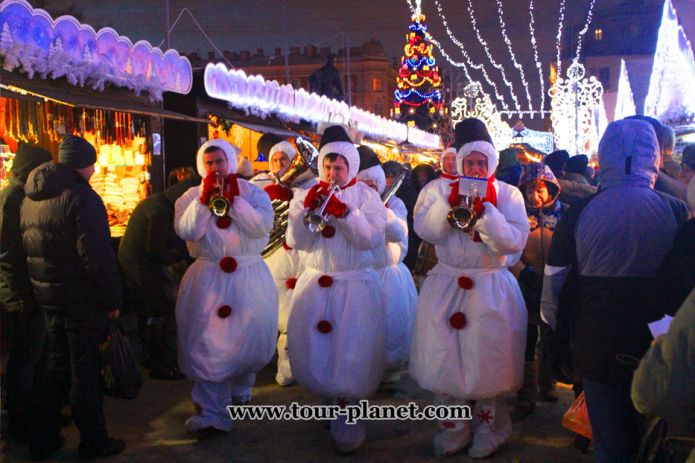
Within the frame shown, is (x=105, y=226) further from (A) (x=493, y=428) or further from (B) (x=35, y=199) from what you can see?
(A) (x=493, y=428)

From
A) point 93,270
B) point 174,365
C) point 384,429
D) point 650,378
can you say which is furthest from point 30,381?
point 650,378

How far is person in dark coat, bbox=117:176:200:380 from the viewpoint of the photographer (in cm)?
680

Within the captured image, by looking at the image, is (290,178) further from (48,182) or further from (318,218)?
(48,182)

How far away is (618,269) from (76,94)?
254 inches

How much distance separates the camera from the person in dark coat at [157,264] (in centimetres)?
680

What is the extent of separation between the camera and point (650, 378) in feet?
7.38

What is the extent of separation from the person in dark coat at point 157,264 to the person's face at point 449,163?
226 centimetres

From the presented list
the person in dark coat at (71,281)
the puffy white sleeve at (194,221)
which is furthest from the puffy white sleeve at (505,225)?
the person in dark coat at (71,281)

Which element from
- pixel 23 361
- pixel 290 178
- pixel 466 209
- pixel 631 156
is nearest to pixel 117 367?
pixel 23 361

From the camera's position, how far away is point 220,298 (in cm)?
541

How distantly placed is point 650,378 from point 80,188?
145 inches

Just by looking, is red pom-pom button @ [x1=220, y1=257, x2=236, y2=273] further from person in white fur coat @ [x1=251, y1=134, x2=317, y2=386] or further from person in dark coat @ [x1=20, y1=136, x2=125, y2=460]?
person in white fur coat @ [x1=251, y1=134, x2=317, y2=386]

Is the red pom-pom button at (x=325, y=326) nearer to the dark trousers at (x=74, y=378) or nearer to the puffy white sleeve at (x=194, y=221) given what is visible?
the puffy white sleeve at (x=194, y=221)

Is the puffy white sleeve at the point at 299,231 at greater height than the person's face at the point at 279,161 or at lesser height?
lesser
